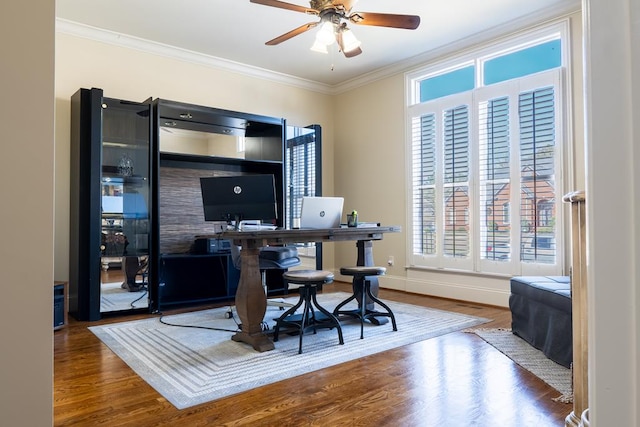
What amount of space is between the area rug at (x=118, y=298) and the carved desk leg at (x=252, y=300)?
5.41 feet

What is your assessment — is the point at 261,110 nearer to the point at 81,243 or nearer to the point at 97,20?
the point at 97,20

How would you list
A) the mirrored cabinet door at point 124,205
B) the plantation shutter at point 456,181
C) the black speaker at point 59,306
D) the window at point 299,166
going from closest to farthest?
1. the black speaker at point 59,306
2. the mirrored cabinet door at point 124,205
3. the plantation shutter at point 456,181
4. the window at point 299,166

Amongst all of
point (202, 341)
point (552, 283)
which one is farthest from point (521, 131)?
point (202, 341)

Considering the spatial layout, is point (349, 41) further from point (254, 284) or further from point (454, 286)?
point (454, 286)

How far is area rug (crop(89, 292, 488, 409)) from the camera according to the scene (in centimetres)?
225

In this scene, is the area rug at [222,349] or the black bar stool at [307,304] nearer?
the area rug at [222,349]

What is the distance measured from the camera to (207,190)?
3197 millimetres

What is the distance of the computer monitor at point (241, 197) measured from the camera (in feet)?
10.3

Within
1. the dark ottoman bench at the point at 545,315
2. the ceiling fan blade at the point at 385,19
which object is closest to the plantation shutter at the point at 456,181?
the dark ottoman bench at the point at 545,315

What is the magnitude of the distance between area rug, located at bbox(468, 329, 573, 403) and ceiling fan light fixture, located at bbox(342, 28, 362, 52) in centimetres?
246

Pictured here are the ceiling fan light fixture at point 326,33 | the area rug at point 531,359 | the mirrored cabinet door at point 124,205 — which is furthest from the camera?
the mirrored cabinet door at point 124,205
